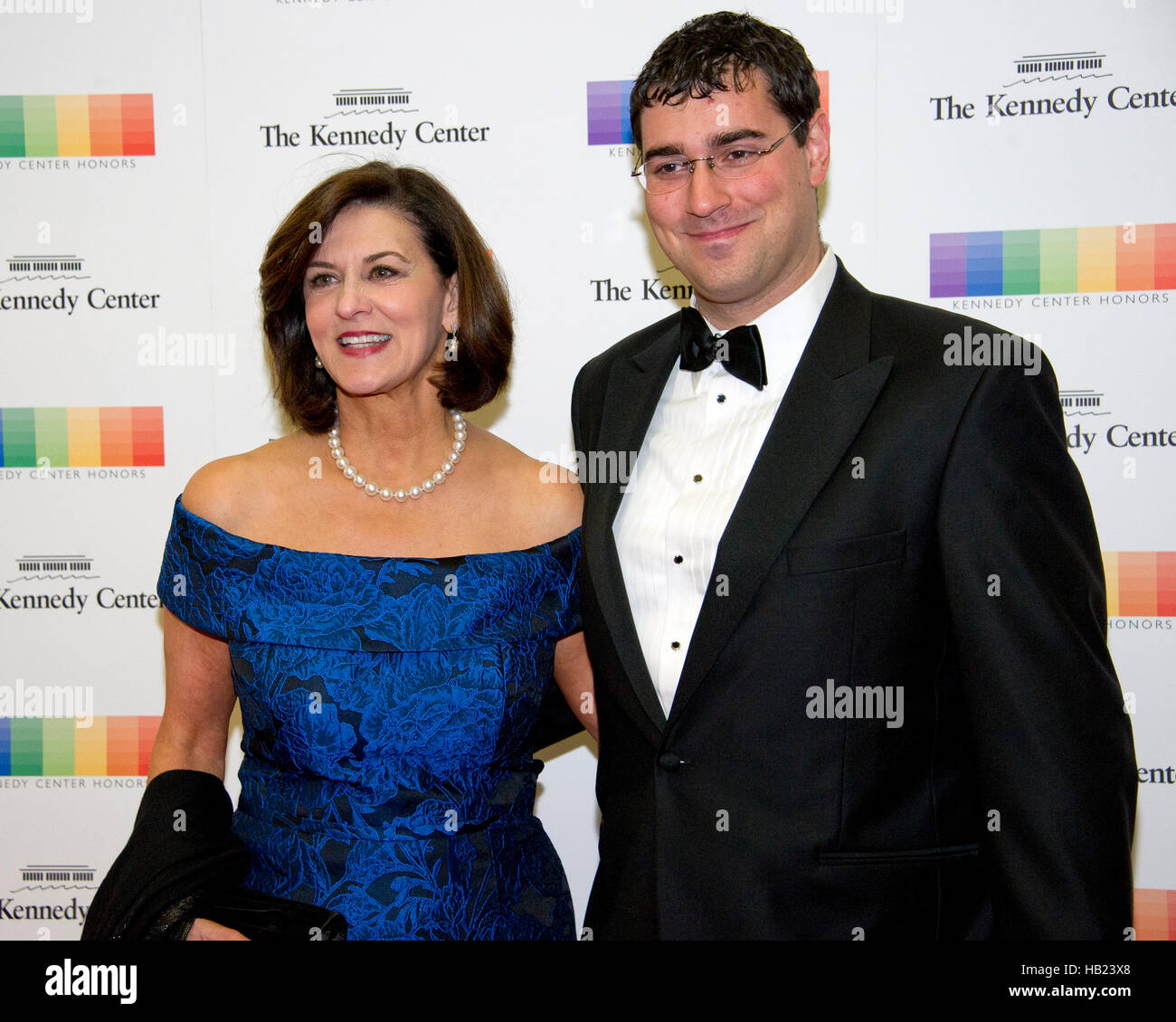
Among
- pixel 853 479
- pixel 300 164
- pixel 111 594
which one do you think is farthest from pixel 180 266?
pixel 853 479

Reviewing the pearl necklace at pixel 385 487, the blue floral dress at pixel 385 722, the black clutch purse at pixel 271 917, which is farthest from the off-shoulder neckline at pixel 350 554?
the black clutch purse at pixel 271 917

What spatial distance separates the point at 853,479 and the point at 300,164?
1795 mm

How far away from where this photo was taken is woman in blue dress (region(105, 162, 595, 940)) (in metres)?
1.76

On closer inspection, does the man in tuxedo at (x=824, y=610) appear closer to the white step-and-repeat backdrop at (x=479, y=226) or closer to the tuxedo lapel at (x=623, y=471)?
the tuxedo lapel at (x=623, y=471)

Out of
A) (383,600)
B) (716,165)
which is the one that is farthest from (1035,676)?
(383,600)

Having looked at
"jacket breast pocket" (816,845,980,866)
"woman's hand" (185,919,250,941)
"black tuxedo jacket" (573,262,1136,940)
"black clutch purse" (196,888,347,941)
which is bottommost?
"woman's hand" (185,919,250,941)

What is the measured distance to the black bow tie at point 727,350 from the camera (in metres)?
1.68

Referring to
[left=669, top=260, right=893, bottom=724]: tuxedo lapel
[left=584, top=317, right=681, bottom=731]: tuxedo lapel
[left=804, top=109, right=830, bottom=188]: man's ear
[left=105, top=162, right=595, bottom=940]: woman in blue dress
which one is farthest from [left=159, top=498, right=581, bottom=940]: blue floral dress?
[left=804, top=109, right=830, bottom=188]: man's ear

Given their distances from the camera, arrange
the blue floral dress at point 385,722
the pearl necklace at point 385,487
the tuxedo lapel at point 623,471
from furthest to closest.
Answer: the pearl necklace at point 385,487 → the blue floral dress at point 385,722 → the tuxedo lapel at point 623,471

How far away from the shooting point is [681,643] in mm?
1605

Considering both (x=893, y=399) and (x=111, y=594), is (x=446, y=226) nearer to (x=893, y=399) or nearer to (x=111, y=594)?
(x=893, y=399)

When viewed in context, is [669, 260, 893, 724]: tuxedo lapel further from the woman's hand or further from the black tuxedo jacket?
the woman's hand

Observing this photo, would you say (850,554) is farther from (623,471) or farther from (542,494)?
(542,494)

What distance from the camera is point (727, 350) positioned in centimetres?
171
